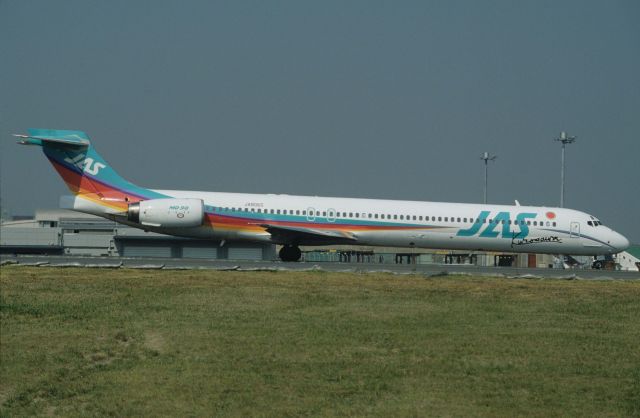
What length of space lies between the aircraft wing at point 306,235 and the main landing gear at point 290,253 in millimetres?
665

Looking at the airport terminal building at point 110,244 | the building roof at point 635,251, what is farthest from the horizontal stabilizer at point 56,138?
the building roof at point 635,251

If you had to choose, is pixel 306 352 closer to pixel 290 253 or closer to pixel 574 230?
pixel 290 253

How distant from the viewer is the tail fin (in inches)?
1433

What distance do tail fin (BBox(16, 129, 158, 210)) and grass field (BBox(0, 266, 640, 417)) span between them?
15.9 m

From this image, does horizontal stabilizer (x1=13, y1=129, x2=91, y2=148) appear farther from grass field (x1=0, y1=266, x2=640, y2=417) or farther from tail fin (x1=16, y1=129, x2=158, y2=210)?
grass field (x1=0, y1=266, x2=640, y2=417)

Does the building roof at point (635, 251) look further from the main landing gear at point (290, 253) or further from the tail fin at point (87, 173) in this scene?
the tail fin at point (87, 173)

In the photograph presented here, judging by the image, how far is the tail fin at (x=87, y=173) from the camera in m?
36.4

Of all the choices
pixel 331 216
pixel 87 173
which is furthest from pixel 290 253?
pixel 87 173

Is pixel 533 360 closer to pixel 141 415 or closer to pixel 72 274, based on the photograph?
pixel 141 415

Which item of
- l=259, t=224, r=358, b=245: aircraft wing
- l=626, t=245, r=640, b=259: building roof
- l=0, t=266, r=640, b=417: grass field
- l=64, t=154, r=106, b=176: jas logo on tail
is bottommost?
l=0, t=266, r=640, b=417: grass field

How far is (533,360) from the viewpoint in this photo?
45.0 ft

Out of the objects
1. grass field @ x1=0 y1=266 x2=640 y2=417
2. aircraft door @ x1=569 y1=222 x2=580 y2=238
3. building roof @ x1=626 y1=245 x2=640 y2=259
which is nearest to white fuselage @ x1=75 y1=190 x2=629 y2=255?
aircraft door @ x1=569 y1=222 x2=580 y2=238

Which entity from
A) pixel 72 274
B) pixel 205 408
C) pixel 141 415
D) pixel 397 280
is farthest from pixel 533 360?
pixel 72 274

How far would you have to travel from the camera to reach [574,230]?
38688 mm
